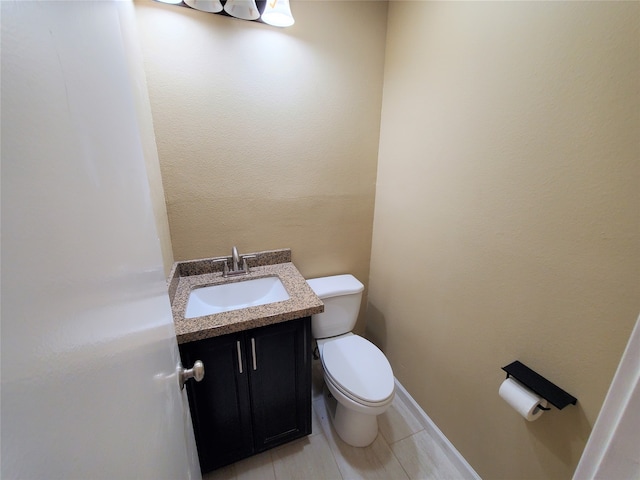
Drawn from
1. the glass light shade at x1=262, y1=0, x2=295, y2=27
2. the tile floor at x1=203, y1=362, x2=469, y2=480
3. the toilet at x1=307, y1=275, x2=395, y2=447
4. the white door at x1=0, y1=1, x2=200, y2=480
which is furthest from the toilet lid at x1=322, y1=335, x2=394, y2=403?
the glass light shade at x1=262, y1=0, x2=295, y2=27

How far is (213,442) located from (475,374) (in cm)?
127

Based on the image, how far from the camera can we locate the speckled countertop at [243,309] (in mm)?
1036

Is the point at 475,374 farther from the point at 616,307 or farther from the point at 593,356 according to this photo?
the point at 616,307

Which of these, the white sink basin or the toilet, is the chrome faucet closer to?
the white sink basin

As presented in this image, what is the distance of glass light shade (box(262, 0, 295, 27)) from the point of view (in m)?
1.18

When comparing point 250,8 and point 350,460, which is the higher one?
point 250,8

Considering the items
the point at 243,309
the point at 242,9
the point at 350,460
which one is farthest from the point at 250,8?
the point at 350,460

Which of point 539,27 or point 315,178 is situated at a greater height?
point 539,27

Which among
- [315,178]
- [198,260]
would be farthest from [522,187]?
[198,260]

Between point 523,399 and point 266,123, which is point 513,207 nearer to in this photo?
point 523,399

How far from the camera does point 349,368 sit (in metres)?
1.36

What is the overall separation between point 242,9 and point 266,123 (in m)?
0.49

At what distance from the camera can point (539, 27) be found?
2.75 feet

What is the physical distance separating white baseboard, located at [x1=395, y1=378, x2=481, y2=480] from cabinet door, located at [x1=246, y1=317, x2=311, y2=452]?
65 centimetres
